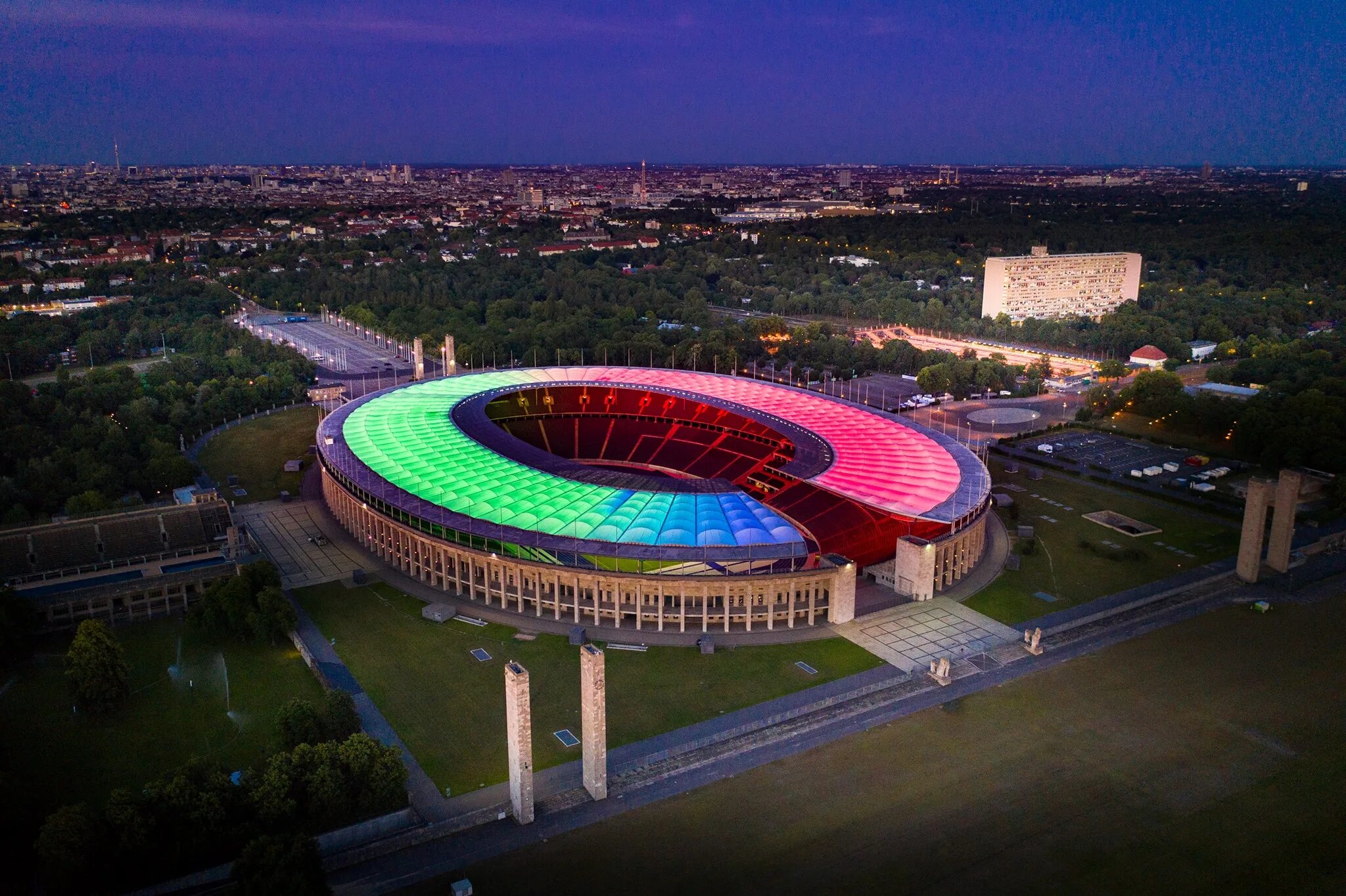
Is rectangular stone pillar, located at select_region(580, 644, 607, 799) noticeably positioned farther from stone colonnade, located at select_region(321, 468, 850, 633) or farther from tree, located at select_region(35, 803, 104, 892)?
tree, located at select_region(35, 803, 104, 892)

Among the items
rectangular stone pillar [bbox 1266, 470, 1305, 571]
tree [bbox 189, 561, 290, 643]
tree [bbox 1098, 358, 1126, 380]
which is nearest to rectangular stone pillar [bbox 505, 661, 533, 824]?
tree [bbox 189, 561, 290, 643]

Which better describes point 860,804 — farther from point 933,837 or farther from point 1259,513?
point 1259,513

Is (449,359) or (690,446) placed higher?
(449,359)

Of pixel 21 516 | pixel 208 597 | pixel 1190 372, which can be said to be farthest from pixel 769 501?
pixel 1190 372

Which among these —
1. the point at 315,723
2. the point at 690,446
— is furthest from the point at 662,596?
the point at 690,446

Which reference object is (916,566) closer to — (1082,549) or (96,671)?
(1082,549)

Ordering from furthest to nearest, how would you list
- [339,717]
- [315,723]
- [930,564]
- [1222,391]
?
[1222,391], [930,564], [339,717], [315,723]

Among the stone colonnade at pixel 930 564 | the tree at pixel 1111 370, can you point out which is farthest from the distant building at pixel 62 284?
the tree at pixel 1111 370
